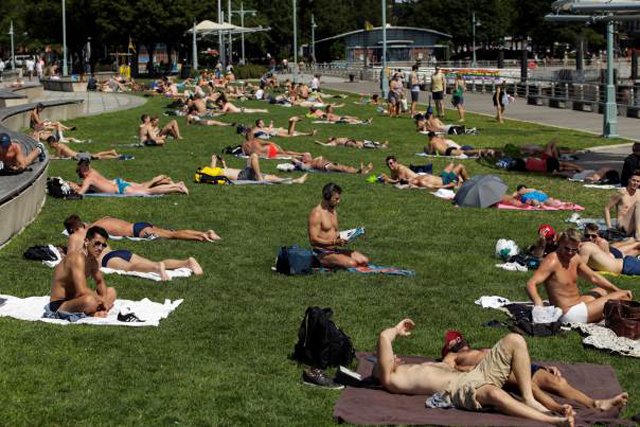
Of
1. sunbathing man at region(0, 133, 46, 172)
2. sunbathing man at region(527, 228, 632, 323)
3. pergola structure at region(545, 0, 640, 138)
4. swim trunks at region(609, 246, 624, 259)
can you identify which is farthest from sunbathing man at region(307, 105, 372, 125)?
sunbathing man at region(527, 228, 632, 323)

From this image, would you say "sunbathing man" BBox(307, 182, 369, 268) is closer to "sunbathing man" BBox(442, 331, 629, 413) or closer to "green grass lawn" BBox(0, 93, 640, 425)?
"green grass lawn" BBox(0, 93, 640, 425)

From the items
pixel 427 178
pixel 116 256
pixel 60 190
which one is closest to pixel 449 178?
pixel 427 178

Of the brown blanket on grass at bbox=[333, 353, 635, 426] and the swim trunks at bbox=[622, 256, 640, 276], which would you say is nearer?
the brown blanket on grass at bbox=[333, 353, 635, 426]

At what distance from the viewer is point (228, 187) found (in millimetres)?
20984

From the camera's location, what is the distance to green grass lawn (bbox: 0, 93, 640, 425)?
8.41 metres

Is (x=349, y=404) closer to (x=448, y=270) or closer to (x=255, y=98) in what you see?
(x=448, y=270)

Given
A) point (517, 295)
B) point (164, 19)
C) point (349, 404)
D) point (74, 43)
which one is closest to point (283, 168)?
point (517, 295)

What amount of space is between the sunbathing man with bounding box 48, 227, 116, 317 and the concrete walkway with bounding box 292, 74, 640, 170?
15.2 meters

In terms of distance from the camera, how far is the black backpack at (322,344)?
9.39 meters

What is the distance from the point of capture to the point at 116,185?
19438 mm

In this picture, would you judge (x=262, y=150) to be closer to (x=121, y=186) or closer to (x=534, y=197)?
(x=121, y=186)

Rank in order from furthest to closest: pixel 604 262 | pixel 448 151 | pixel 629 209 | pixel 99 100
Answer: pixel 99 100 → pixel 448 151 → pixel 629 209 → pixel 604 262

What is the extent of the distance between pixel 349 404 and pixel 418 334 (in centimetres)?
228

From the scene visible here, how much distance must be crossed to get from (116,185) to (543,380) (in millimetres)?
12262
